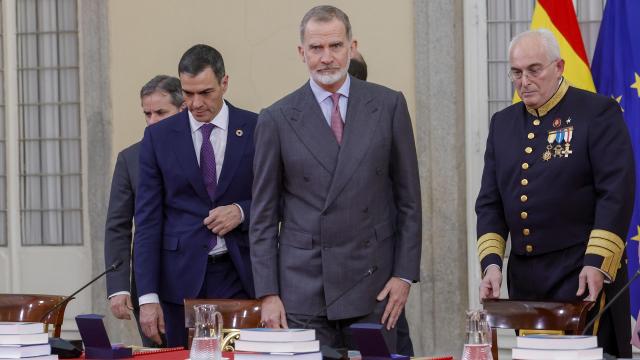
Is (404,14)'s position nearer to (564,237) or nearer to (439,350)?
(439,350)

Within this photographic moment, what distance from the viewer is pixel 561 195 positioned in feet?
13.1

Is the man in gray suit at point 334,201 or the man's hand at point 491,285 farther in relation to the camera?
the man's hand at point 491,285

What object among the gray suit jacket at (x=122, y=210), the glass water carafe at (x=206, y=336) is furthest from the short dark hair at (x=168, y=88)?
the glass water carafe at (x=206, y=336)

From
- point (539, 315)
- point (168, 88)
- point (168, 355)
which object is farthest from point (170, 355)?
point (168, 88)

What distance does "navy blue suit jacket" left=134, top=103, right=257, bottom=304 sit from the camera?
4.36 metres

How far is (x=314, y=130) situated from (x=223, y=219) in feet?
1.83

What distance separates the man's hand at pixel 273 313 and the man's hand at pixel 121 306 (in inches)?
38.7

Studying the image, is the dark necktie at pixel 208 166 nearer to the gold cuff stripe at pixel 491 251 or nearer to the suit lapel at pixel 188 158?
the suit lapel at pixel 188 158

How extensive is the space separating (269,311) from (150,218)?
0.75m

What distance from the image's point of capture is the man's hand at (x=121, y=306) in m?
4.69

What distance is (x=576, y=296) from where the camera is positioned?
154 inches

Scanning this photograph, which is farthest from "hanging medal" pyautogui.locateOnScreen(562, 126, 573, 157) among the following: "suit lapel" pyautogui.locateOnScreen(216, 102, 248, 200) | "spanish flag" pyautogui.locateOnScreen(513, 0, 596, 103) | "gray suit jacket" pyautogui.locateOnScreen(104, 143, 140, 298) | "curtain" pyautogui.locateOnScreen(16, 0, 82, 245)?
→ "curtain" pyautogui.locateOnScreen(16, 0, 82, 245)

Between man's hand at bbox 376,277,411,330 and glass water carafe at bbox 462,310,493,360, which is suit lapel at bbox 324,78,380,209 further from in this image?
glass water carafe at bbox 462,310,493,360

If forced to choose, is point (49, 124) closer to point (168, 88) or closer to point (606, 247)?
point (168, 88)
